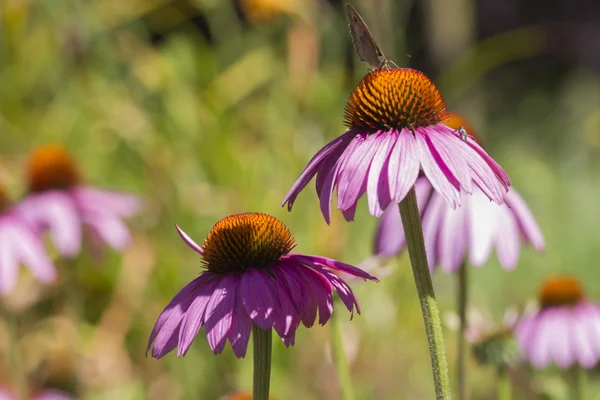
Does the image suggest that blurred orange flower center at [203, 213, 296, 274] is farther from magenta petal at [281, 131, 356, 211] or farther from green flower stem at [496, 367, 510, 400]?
green flower stem at [496, 367, 510, 400]

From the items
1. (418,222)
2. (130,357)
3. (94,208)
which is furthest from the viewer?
(130,357)

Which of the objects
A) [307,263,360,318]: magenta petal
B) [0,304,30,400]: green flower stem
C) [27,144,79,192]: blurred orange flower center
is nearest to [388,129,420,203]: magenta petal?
[307,263,360,318]: magenta petal

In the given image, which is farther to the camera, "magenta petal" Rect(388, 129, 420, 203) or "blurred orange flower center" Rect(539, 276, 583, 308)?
"blurred orange flower center" Rect(539, 276, 583, 308)

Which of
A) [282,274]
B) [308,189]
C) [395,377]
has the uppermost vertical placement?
[308,189]

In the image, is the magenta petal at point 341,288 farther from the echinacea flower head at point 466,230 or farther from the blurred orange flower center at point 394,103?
the echinacea flower head at point 466,230

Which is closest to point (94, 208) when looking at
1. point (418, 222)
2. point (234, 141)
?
point (234, 141)

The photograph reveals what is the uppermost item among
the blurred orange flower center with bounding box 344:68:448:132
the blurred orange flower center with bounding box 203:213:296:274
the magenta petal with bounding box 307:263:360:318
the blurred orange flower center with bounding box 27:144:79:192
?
the blurred orange flower center with bounding box 27:144:79:192

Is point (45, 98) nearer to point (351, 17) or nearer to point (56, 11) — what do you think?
point (56, 11)

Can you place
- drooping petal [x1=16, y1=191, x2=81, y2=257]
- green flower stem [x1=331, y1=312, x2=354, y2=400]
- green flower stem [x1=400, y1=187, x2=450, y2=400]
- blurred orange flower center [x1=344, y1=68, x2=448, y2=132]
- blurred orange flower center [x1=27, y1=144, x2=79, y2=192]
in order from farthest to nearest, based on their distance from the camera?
blurred orange flower center [x1=27, y1=144, x2=79, y2=192] < drooping petal [x1=16, y1=191, x2=81, y2=257] < green flower stem [x1=331, y1=312, x2=354, y2=400] < blurred orange flower center [x1=344, y1=68, x2=448, y2=132] < green flower stem [x1=400, y1=187, x2=450, y2=400]
